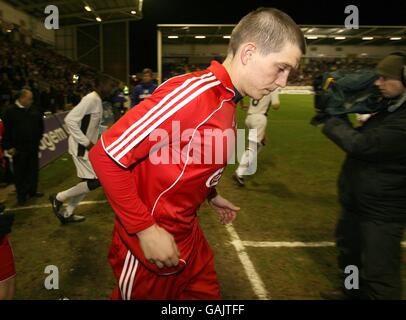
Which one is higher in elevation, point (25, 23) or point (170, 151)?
point (25, 23)

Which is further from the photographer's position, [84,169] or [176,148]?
[84,169]

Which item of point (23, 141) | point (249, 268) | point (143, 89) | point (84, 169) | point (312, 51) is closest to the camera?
point (249, 268)

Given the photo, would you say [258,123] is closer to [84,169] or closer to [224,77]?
[84,169]

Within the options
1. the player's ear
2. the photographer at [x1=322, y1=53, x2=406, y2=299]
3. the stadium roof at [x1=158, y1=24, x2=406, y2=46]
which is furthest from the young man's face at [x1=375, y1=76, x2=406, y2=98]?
the stadium roof at [x1=158, y1=24, x2=406, y2=46]

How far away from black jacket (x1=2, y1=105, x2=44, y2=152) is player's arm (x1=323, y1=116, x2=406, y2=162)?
5.97m

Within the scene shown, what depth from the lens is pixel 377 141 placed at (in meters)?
2.79

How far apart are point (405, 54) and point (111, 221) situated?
4.52 metres

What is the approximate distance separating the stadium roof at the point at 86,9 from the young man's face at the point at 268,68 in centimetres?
3136

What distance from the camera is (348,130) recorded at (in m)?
2.96

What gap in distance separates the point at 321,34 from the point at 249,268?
3632 centimetres

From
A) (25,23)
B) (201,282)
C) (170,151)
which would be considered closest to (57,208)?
Result: (201,282)

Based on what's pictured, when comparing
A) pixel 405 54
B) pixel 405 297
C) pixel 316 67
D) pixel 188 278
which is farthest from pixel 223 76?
Answer: pixel 316 67

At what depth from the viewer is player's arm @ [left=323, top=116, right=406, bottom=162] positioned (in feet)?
9.07

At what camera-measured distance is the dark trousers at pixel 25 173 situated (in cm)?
668
